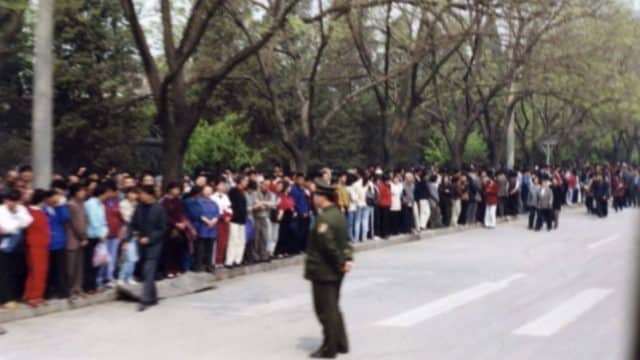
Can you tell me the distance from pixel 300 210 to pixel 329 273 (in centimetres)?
937

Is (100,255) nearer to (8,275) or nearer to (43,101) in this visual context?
(8,275)

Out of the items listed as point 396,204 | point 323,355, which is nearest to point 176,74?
point 396,204

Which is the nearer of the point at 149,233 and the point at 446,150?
the point at 149,233

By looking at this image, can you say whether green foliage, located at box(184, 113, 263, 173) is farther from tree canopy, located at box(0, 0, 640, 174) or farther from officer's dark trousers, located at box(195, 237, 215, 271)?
officer's dark trousers, located at box(195, 237, 215, 271)

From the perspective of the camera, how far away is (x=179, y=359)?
913 centimetres

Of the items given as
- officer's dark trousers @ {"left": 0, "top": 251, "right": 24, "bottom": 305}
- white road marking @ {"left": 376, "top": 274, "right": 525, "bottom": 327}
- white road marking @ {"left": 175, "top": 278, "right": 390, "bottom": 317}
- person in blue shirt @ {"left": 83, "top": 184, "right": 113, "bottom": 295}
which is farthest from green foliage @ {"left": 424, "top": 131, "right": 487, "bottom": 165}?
officer's dark trousers @ {"left": 0, "top": 251, "right": 24, "bottom": 305}

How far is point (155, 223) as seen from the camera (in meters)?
12.8

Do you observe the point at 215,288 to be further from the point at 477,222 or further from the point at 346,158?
the point at 346,158

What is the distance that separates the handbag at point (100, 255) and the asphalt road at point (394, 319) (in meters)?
0.65

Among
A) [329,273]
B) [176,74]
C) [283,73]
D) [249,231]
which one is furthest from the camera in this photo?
[283,73]

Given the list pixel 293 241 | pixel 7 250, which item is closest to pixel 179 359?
pixel 7 250

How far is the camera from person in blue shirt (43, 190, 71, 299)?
12.2 metres

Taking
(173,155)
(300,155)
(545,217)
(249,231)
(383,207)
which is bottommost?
(545,217)

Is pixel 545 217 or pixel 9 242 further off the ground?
pixel 9 242
